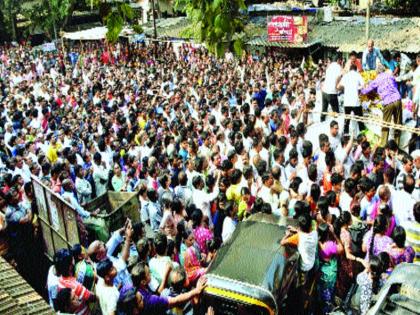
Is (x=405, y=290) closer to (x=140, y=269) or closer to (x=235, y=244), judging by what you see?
(x=235, y=244)

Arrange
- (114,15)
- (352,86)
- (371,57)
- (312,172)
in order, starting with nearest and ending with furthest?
(114,15), (312,172), (352,86), (371,57)

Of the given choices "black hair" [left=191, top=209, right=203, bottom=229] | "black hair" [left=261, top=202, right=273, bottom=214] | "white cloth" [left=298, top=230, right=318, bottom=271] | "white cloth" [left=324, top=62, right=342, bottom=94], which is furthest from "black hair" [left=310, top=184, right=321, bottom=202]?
"white cloth" [left=324, top=62, right=342, bottom=94]

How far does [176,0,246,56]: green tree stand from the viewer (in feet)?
9.33

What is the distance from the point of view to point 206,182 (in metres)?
7.16

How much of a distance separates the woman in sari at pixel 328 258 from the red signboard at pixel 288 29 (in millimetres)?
17158

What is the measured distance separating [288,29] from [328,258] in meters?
17.8

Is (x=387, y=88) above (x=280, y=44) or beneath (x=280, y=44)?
above

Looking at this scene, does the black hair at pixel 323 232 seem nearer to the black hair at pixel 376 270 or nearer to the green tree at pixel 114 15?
the black hair at pixel 376 270

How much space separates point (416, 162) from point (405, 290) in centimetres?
307

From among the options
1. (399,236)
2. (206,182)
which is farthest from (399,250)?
(206,182)

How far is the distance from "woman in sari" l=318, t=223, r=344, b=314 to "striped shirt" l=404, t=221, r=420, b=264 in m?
0.72

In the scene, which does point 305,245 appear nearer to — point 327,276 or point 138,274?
point 327,276

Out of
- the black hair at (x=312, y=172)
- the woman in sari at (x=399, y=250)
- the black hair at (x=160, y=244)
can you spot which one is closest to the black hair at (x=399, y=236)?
the woman in sari at (x=399, y=250)

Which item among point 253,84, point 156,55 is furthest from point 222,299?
point 156,55
